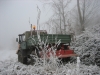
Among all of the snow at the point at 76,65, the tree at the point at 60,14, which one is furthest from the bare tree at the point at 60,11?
the snow at the point at 76,65

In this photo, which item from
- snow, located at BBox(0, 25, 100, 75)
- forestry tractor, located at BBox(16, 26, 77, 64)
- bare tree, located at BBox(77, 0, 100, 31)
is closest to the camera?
snow, located at BBox(0, 25, 100, 75)

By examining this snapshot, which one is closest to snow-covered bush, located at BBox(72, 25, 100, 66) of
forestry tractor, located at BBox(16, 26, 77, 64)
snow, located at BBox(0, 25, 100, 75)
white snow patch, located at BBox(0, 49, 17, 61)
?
snow, located at BBox(0, 25, 100, 75)

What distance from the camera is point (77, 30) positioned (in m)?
15.1

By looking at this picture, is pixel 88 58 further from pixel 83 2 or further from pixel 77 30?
pixel 83 2

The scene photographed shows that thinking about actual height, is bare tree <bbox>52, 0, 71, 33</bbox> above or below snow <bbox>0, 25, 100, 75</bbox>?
above

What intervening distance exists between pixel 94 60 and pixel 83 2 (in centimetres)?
1046

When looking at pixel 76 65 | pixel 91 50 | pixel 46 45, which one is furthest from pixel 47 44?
pixel 76 65

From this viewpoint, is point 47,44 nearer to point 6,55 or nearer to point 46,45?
point 46,45

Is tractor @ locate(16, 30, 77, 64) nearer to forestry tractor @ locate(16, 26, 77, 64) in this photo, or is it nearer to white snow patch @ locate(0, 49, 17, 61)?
forestry tractor @ locate(16, 26, 77, 64)

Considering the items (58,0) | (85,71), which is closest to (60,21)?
(58,0)

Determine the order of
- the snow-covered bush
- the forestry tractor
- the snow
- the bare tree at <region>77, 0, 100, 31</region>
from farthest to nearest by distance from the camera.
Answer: the bare tree at <region>77, 0, 100, 31</region>
the snow-covered bush
the forestry tractor
the snow

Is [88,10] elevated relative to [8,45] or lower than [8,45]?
elevated

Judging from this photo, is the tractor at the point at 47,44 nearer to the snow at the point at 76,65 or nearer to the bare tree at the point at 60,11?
the snow at the point at 76,65

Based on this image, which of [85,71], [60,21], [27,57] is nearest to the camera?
[85,71]
